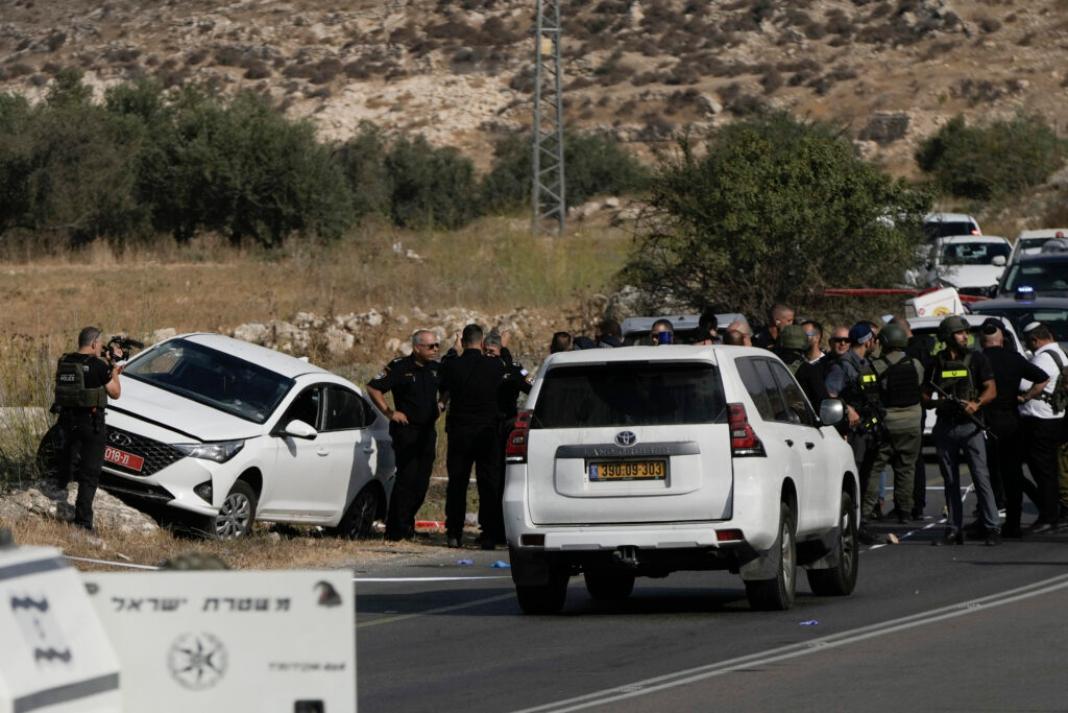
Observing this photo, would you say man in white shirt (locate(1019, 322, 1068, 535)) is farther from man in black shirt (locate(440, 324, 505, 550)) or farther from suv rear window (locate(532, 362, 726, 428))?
suv rear window (locate(532, 362, 726, 428))

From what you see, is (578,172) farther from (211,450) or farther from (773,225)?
(211,450)

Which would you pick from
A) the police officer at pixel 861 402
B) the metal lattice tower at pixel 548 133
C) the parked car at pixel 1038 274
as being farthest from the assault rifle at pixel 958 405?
the metal lattice tower at pixel 548 133

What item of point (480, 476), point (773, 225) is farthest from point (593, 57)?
point (480, 476)

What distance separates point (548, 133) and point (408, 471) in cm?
4835

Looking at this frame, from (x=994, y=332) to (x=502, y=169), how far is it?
53.5 meters

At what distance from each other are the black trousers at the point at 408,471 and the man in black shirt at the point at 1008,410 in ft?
16.5

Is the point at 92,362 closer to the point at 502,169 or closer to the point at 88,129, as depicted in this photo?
the point at 88,129

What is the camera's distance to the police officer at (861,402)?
18.5 m

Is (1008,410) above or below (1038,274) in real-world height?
below

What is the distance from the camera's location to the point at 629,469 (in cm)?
1263

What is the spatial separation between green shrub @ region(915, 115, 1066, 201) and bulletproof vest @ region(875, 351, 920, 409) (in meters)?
45.1

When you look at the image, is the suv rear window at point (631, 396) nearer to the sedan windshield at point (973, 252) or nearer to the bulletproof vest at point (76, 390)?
the bulletproof vest at point (76, 390)

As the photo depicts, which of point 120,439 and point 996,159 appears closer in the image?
point 120,439

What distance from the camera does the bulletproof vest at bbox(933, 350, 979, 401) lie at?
17250mm
